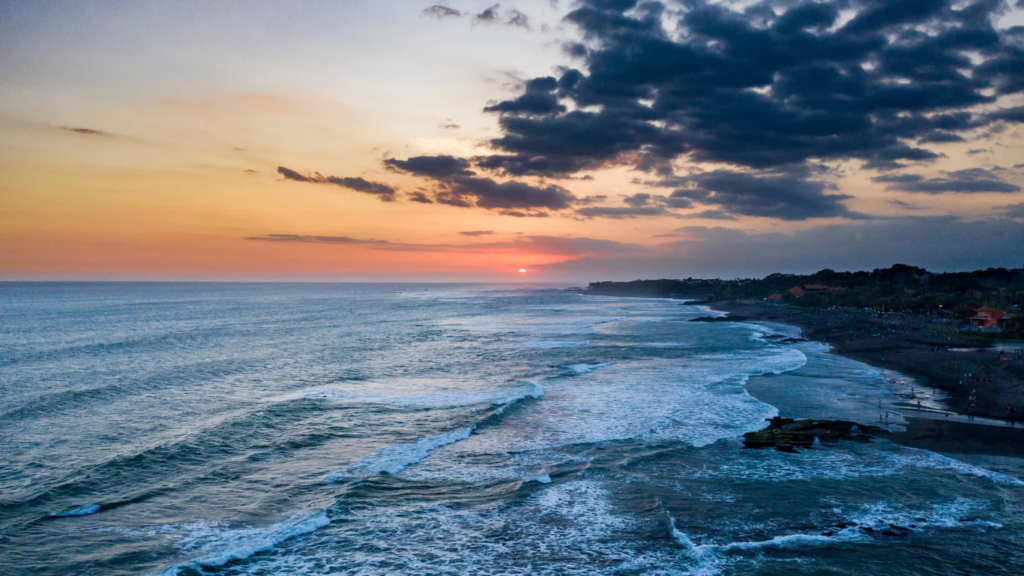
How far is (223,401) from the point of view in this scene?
32.4 metres

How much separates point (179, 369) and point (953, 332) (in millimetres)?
84313

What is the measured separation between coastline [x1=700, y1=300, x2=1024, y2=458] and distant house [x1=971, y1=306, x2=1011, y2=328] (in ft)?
22.5

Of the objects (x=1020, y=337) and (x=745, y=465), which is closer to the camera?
(x=745, y=465)

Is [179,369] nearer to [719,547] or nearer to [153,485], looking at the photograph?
[153,485]

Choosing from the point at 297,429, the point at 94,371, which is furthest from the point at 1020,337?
the point at 94,371

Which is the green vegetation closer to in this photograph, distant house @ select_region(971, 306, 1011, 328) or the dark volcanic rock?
distant house @ select_region(971, 306, 1011, 328)

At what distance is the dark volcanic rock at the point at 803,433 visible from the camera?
80.2ft

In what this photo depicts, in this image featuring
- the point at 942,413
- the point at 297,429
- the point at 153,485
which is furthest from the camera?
the point at 942,413

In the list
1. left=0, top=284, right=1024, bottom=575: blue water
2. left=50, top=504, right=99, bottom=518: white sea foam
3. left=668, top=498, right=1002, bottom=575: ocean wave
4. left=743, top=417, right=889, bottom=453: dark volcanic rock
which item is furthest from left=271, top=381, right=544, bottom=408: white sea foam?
left=668, top=498, right=1002, bottom=575: ocean wave

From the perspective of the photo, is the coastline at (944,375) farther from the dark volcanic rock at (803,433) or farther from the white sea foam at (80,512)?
the white sea foam at (80,512)

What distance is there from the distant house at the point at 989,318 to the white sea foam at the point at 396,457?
2933 inches

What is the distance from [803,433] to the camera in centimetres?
2534

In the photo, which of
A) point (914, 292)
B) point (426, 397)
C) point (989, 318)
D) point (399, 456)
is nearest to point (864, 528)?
point (399, 456)

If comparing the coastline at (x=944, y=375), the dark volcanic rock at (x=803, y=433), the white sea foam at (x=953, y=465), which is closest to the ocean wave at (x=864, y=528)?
the white sea foam at (x=953, y=465)
